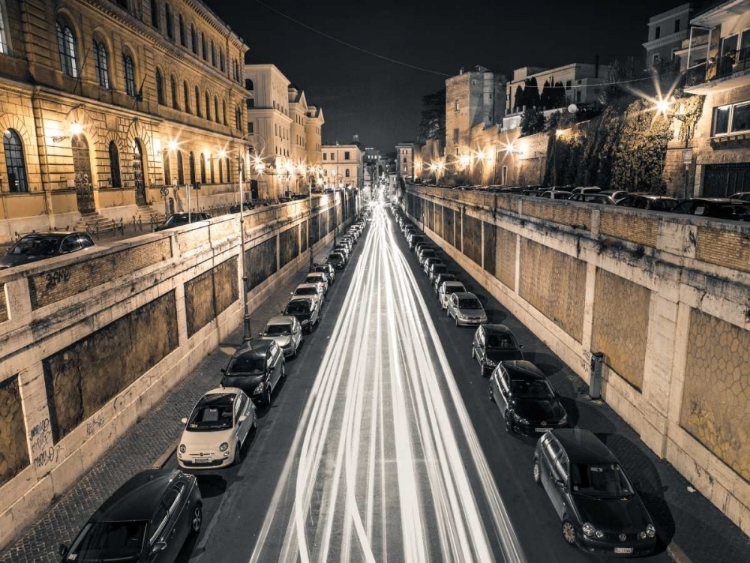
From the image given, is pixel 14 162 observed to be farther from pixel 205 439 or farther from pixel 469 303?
pixel 469 303

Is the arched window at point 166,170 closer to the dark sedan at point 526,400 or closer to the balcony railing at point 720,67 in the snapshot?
the dark sedan at point 526,400

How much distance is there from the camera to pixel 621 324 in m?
15.1

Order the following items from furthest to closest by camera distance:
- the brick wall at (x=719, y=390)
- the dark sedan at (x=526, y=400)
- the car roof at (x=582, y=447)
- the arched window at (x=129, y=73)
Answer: the arched window at (x=129, y=73), the dark sedan at (x=526, y=400), the car roof at (x=582, y=447), the brick wall at (x=719, y=390)

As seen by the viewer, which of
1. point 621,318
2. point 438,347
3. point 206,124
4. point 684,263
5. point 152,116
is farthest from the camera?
point 206,124

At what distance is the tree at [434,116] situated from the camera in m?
128

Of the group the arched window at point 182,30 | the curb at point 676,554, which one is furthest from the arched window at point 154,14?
the curb at point 676,554

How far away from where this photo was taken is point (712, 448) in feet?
35.3

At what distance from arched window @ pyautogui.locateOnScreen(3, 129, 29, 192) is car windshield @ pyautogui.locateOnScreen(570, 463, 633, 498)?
2608 cm

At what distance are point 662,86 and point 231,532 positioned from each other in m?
47.9

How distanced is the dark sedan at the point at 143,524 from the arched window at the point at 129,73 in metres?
32.0

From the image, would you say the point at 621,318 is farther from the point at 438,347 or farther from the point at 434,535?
the point at 434,535

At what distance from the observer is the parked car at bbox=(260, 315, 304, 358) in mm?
19422

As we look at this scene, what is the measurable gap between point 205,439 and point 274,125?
7054 centimetres

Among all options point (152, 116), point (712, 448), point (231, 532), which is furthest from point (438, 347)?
point (152, 116)
